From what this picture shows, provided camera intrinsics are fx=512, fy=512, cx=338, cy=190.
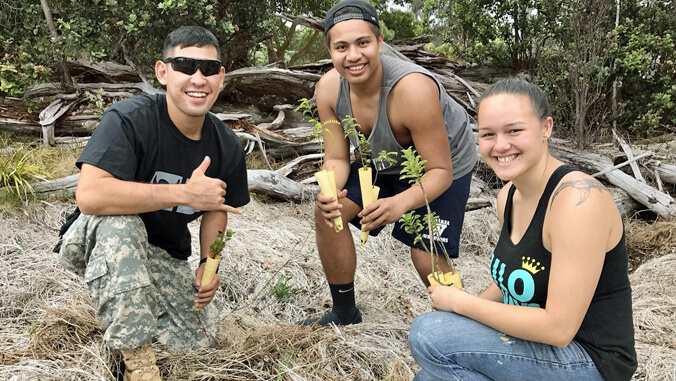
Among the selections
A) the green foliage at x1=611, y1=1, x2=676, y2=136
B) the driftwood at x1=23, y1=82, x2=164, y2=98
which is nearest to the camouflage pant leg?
the driftwood at x1=23, y1=82, x2=164, y2=98

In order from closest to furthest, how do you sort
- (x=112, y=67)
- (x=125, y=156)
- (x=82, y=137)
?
(x=125, y=156) < (x=82, y=137) < (x=112, y=67)

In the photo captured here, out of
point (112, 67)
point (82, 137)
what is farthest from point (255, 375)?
point (112, 67)

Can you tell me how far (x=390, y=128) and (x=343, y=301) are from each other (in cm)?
104

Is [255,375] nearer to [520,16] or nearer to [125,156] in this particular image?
[125,156]

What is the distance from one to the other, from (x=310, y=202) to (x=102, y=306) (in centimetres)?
344

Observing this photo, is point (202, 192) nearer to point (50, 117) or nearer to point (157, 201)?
point (157, 201)

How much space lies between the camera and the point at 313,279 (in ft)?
12.3

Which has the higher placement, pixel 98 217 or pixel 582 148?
pixel 98 217

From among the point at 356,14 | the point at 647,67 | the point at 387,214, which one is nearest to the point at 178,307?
the point at 387,214

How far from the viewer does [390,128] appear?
2.71 m

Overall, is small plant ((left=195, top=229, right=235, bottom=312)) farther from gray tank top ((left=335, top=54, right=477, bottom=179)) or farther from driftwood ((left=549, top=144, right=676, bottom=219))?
driftwood ((left=549, top=144, right=676, bottom=219))

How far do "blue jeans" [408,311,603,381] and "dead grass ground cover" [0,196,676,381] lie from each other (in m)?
0.68

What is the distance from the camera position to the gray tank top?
2.68 metres

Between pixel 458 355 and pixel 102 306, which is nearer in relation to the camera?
pixel 458 355
